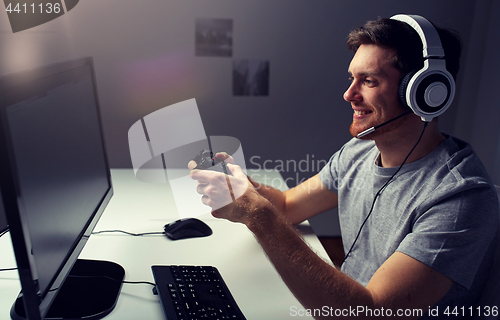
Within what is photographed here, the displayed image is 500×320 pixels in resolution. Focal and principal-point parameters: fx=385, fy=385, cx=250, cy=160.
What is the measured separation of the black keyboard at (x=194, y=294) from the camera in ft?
2.18

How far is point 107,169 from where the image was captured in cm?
98

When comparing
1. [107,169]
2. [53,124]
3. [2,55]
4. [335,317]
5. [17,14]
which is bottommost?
[335,317]

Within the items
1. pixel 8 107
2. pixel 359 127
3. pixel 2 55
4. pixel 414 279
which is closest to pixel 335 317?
pixel 414 279

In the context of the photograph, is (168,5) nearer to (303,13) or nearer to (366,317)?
(303,13)

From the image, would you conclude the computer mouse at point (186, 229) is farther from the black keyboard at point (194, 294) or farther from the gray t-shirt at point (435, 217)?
the gray t-shirt at point (435, 217)

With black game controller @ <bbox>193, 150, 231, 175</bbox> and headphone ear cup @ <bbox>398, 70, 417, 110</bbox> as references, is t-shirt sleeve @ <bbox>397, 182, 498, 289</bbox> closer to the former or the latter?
headphone ear cup @ <bbox>398, 70, 417, 110</bbox>

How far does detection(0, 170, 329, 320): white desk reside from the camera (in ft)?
2.38

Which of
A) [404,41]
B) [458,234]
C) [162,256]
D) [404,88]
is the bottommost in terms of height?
[162,256]

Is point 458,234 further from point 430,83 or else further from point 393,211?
point 430,83

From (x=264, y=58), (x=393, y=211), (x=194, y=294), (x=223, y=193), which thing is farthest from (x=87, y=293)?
(x=264, y=58)

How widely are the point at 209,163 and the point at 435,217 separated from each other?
0.48 meters

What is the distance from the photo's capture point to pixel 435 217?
789 millimetres

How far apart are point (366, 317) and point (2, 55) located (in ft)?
4.58

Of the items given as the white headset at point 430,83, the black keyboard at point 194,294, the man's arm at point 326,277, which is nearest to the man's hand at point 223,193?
the man's arm at point 326,277
